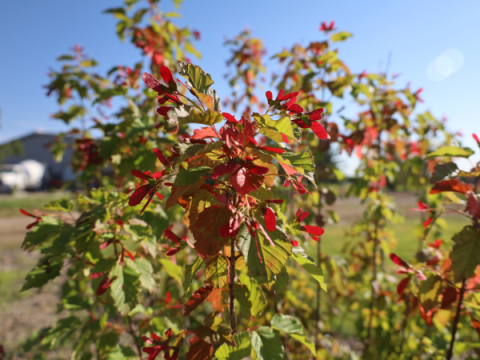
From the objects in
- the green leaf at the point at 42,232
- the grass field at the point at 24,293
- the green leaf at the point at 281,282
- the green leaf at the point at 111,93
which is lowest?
the grass field at the point at 24,293

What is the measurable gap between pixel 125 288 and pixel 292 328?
640 millimetres

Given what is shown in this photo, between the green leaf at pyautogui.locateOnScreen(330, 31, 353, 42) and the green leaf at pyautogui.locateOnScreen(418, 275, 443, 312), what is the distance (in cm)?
165

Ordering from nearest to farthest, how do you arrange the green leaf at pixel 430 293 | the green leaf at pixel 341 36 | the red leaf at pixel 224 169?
the red leaf at pixel 224 169, the green leaf at pixel 430 293, the green leaf at pixel 341 36

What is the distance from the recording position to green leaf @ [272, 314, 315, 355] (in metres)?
0.91

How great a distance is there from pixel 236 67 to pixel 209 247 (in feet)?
9.47

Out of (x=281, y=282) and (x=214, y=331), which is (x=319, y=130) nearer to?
(x=281, y=282)

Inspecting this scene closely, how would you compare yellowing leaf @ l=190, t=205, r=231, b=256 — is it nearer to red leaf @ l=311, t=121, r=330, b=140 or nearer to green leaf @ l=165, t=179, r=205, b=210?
green leaf @ l=165, t=179, r=205, b=210

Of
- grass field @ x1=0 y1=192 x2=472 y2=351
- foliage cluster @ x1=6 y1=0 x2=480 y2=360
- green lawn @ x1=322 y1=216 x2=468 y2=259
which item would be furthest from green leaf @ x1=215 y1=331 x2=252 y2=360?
green lawn @ x1=322 y1=216 x2=468 y2=259

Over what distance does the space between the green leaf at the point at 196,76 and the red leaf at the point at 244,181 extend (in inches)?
9.9

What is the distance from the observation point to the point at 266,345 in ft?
2.71

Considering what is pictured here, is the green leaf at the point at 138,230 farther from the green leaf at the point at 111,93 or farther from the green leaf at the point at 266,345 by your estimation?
the green leaf at the point at 111,93

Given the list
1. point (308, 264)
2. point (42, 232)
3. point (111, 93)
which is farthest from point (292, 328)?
point (111, 93)

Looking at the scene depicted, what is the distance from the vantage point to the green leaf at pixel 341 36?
1.96m

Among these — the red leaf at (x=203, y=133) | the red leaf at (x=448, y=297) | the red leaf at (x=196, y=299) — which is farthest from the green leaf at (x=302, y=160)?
the red leaf at (x=448, y=297)
